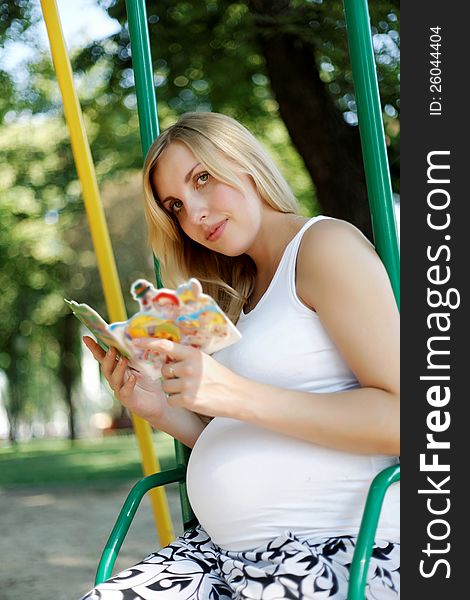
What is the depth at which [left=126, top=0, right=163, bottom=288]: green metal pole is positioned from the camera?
2385 millimetres

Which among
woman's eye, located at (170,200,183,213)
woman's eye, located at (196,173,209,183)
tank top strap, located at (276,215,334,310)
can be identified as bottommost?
tank top strap, located at (276,215,334,310)

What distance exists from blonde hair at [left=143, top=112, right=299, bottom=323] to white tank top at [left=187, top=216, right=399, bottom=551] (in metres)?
0.18

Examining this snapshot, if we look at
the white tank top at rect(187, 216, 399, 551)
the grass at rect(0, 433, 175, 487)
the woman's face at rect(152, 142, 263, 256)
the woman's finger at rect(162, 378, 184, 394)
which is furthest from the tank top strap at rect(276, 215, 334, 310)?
the grass at rect(0, 433, 175, 487)

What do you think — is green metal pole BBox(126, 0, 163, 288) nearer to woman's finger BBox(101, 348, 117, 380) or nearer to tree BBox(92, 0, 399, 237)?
woman's finger BBox(101, 348, 117, 380)

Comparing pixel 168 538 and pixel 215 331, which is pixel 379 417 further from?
pixel 168 538

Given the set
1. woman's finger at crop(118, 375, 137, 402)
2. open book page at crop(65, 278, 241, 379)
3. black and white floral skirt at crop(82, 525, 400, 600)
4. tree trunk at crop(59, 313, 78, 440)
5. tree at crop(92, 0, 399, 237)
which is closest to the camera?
open book page at crop(65, 278, 241, 379)

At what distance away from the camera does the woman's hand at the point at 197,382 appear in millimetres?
1543

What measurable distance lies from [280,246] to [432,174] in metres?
0.39

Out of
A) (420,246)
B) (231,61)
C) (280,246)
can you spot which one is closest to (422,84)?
(420,246)

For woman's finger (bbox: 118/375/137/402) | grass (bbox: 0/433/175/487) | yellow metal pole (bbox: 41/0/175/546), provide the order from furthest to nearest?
grass (bbox: 0/433/175/487)
yellow metal pole (bbox: 41/0/175/546)
woman's finger (bbox: 118/375/137/402)

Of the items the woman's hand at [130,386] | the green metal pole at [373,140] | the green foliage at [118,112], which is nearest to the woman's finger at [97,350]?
the woman's hand at [130,386]

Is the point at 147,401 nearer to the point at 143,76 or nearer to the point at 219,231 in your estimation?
the point at 219,231

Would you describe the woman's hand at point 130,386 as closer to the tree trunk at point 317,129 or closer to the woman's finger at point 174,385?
the woman's finger at point 174,385

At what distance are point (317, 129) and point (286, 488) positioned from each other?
4097 millimetres
